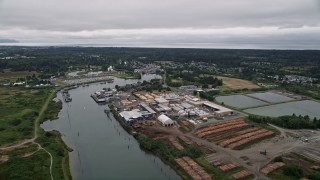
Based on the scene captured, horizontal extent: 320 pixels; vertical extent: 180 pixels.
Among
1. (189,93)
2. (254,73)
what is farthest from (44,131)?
(254,73)

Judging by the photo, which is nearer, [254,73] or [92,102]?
[92,102]

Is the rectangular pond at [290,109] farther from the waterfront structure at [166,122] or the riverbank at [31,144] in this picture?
the riverbank at [31,144]

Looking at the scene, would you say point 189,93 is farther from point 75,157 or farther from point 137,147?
point 75,157

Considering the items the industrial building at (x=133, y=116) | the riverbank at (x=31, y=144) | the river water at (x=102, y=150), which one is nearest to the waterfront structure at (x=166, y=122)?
the industrial building at (x=133, y=116)

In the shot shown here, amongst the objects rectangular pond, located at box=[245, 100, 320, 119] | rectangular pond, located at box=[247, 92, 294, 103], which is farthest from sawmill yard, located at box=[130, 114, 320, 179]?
rectangular pond, located at box=[247, 92, 294, 103]

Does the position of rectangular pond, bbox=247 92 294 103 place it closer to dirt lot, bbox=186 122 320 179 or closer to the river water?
dirt lot, bbox=186 122 320 179
